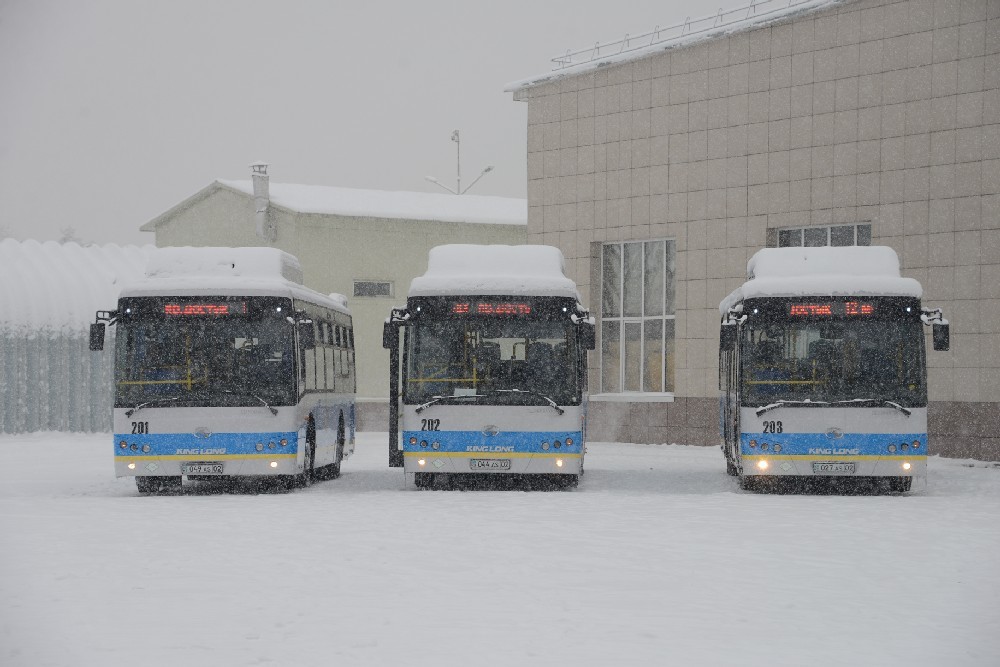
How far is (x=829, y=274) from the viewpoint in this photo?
2089 cm

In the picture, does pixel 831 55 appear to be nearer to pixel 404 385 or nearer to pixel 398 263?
pixel 404 385

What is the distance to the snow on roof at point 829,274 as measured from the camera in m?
20.5

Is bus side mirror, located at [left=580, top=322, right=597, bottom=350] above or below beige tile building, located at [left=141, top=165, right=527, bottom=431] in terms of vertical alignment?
below

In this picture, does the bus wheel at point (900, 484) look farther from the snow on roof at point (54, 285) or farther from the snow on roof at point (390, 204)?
the snow on roof at point (390, 204)

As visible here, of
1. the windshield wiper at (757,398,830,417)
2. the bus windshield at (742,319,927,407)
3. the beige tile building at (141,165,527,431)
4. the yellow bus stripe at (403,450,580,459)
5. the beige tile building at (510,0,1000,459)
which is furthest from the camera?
the beige tile building at (141,165,527,431)

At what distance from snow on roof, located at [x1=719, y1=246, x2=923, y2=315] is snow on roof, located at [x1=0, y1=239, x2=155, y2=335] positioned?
80.8 feet

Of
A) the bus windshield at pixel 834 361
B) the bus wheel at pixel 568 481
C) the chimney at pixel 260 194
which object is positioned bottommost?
the bus wheel at pixel 568 481

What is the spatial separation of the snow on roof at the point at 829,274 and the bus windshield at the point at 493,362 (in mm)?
2707

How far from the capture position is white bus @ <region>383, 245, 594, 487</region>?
2058 cm

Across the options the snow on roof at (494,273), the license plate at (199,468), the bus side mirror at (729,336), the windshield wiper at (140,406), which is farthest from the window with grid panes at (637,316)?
the windshield wiper at (140,406)

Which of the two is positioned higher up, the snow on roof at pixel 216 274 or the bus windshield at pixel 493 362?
the snow on roof at pixel 216 274

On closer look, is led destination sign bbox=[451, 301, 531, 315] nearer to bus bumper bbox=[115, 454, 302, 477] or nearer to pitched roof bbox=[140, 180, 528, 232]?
bus bumper bbox=[115, 454, 302, 477]

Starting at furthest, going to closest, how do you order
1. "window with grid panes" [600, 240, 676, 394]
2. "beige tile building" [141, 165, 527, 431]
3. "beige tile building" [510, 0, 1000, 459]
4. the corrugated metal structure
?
"beige tile building" [141, 165, 527, 431] < the corrugated metal structure < "window with grid panes" [600, 240, 676, 394] < "beige tile building" [510, 0, 1000, 459]

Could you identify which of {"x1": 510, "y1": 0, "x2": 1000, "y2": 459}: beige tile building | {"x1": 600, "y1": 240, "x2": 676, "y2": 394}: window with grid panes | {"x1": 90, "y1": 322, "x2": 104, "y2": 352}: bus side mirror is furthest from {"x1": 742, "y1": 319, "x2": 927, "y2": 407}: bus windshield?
{"x1": 600, "y1": 240, "x2": 676, "y2": 394}: window with grid panes
